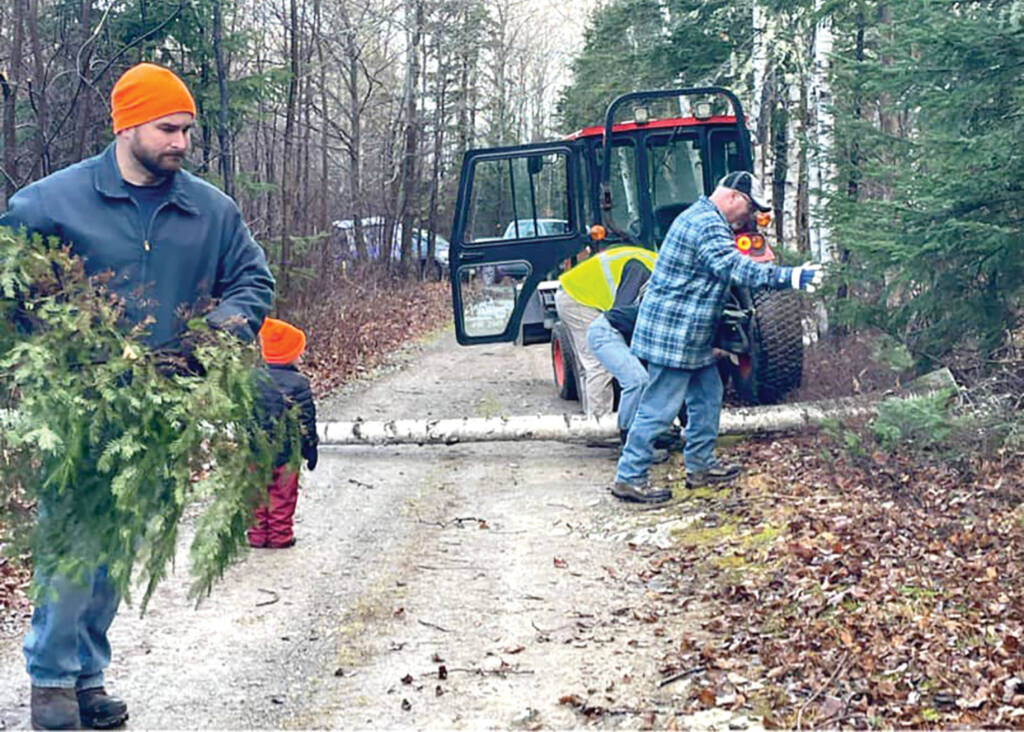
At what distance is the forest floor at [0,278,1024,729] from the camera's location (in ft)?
15.9

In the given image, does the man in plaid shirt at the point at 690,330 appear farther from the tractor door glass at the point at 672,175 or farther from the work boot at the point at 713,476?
the tractor door glass at the point at 672,175

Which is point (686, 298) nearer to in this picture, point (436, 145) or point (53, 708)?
point (53, 708)

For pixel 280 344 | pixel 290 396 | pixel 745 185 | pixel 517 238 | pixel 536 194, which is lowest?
pixel 290 396

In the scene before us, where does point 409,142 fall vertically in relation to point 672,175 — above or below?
above

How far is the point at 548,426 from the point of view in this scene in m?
10.4

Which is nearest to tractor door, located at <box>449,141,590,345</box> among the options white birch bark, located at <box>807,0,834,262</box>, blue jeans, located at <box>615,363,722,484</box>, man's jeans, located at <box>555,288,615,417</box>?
man's jeans, located at <box>555,288,615,417</box>

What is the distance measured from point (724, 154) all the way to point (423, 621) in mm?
7668

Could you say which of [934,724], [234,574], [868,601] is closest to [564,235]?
[234,574]

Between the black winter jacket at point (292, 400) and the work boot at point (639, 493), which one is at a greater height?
the black winter jacket at point (292, 400)

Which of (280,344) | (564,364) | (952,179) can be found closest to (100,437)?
(280,344)

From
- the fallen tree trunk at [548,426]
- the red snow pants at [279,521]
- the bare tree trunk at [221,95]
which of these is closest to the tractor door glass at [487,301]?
the fallen tree trunk at [548,426]

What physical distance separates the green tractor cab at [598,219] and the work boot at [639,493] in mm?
2679

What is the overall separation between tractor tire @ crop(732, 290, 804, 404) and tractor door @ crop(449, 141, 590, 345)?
2685mm

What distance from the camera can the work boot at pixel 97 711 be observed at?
4703 millimetres
